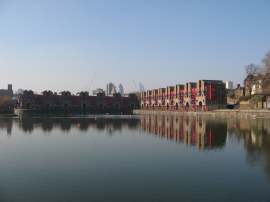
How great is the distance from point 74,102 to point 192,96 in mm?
71875

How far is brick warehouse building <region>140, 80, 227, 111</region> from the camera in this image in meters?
125

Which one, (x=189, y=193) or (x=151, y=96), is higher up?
(x=151, y=96)

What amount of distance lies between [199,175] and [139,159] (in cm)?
736

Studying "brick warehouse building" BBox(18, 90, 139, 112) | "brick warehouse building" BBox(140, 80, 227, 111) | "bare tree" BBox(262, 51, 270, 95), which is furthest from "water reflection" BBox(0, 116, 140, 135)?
"brick warehouse building" BBox(18, 90, 139, 112)

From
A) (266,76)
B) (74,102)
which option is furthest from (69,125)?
(74,102)

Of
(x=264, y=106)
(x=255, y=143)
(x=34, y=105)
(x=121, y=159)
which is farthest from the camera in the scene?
(x=34, y=105)

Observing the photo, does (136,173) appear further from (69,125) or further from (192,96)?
(192,96)

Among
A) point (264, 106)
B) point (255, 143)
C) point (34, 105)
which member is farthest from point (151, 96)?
point (255, 143)

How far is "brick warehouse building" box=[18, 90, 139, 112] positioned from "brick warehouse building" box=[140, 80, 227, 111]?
707 inches

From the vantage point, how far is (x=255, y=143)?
35.6 m

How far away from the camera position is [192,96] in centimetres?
13650

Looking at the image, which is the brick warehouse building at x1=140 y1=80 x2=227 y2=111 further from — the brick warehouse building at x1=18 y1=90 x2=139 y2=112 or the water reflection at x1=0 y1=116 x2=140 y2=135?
the water reflection at x1=0 y1=116 x2=140 y2=135

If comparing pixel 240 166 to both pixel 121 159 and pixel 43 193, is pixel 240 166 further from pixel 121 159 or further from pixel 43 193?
pixel 43 193

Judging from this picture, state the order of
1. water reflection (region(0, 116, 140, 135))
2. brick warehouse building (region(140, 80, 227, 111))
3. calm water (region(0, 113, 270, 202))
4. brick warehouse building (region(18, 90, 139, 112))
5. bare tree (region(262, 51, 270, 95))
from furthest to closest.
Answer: brick warehouse building (region(18, 90, 139, 112)) < brick warehouse building (region(140, 80, 227, 111)) < bare tree (region(262, 51, 270, 95)) < water reflection (region(0, 116, 140, 135)) < calm water (region(0, 113, 270, 202))
